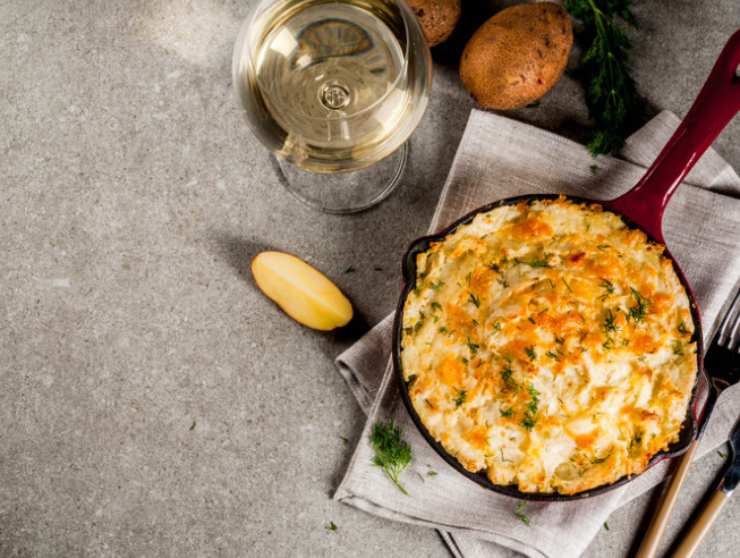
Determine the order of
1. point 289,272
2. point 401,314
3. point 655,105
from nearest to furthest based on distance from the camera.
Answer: point 401,314 < point 289,272 < point 655,105

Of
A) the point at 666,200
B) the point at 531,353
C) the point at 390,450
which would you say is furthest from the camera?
the point at 390,450

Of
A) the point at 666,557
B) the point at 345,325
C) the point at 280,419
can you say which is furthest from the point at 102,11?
the point at 666,557

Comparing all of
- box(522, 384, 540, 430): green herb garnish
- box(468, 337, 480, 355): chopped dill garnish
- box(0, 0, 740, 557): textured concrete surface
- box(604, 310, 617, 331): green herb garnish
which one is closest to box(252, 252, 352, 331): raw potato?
box(0, 0, 740, 557): textured concrete surface

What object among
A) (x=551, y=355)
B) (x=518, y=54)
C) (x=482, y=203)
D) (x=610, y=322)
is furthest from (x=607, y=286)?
(x=518, y=54)

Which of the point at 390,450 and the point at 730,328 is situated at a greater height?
the point at 730,328

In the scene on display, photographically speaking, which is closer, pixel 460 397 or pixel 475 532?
pixel 460 397

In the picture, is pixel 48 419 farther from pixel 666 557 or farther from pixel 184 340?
pixel 666 557

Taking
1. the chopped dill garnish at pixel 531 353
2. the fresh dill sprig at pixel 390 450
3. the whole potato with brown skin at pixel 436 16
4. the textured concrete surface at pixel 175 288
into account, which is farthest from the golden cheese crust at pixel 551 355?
the whole potato with brown skin at pixel 436 16

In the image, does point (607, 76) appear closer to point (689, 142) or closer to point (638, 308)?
point (689, 142)
